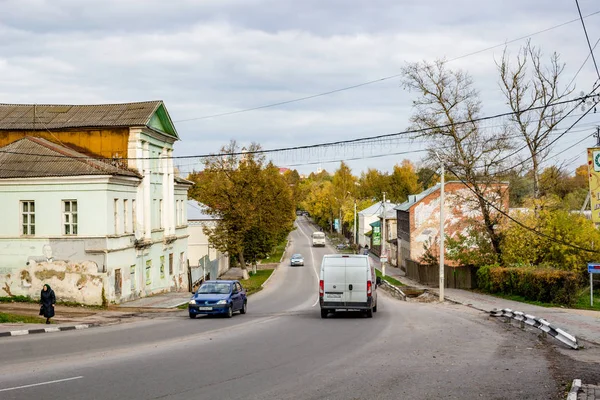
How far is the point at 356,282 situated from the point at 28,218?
17.6 meters

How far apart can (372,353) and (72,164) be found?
23145mm

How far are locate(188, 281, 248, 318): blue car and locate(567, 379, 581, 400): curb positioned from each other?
17414 mm

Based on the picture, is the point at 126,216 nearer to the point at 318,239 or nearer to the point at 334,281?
the point at 334,281

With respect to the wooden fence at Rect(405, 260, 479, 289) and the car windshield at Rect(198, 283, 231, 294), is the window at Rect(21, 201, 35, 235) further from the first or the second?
the wooden fence at Rect(405, 260, 479, 289)

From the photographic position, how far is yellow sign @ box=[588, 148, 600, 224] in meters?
17.6

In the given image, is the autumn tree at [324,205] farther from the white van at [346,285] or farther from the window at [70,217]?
the white van at [346,285]

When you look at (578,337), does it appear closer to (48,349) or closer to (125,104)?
(48,349)

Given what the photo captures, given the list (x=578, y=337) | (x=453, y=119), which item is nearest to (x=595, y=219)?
(x=578, y=337)

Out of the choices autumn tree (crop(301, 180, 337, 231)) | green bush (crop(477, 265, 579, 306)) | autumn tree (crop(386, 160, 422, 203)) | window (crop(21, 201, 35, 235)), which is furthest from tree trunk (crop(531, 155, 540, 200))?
autumn tree (crop(301, 180, 337, 231))

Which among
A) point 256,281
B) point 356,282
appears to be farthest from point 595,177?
point 256,281

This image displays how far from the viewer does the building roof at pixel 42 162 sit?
3306 cm

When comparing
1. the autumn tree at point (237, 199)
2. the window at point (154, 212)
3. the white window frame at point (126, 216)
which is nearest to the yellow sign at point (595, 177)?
the white window frame at point (126, 216)

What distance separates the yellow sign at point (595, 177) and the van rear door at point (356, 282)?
924cm

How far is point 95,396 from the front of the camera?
10.5m
